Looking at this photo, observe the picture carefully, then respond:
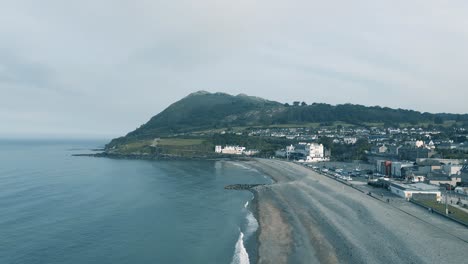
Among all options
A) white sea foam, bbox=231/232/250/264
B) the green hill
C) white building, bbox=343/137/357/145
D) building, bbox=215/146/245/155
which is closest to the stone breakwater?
white sea foam, bbox=231/232/250/264

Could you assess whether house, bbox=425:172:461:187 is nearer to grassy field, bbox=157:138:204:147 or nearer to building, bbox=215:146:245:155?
building, bbox=215:146:245:155

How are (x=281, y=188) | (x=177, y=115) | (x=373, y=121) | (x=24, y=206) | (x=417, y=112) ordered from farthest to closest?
(x=177, y=115) → (x=417, y=112) → (x=373, y=121) → (x=281, y=188) → (x=24, y=206)

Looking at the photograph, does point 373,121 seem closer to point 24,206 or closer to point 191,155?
point 191,155

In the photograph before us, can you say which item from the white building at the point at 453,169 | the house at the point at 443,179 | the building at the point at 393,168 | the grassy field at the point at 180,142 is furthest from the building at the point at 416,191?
the grassy field at the point at 180,142

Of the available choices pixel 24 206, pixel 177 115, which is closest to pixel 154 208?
pixel 24 206

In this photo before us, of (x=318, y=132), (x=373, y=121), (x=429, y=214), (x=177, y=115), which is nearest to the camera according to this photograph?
(x=429, y=214)

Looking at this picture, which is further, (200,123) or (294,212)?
(200,123)
